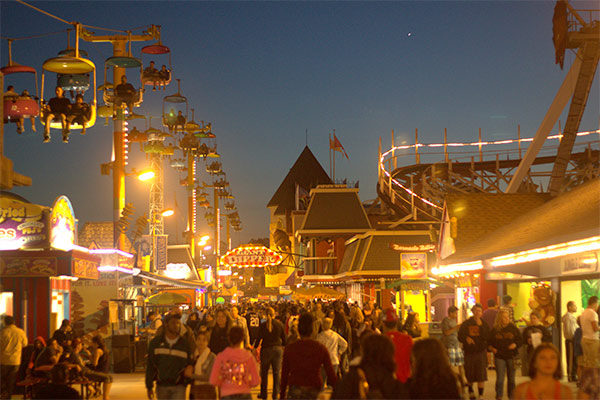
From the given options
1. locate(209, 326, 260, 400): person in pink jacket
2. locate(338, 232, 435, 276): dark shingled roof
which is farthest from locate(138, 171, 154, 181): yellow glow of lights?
locate(209, 326, 260, 400): person in pink jacket

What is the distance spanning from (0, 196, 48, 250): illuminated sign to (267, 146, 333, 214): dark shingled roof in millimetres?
91939

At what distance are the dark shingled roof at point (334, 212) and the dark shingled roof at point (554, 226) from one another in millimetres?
39430

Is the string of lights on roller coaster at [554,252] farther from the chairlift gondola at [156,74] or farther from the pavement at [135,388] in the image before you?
the chairlift gondola at [156,74]

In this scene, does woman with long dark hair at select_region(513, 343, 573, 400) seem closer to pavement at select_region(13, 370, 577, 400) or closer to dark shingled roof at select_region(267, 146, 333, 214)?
pavement at select_region(13, 370, 577, 400)

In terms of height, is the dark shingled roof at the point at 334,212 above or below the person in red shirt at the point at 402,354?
above

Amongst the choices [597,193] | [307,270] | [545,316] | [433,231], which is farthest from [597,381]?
[307,270]

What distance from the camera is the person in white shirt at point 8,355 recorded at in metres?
13.8

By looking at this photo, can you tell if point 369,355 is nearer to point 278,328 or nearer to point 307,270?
point 278,328

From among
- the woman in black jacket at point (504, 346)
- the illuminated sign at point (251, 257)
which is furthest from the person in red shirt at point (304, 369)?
the illuminated sign at point (251, 257)

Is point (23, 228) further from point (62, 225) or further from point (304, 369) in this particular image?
point (304, 369)

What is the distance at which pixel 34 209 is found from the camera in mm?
19281

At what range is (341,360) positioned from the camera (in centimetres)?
1588

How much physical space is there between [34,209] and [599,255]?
12.9 meters

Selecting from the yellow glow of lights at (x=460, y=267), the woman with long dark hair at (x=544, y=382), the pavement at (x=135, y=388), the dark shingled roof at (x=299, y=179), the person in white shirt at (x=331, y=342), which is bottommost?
the pavement at (x=135, y=388)
